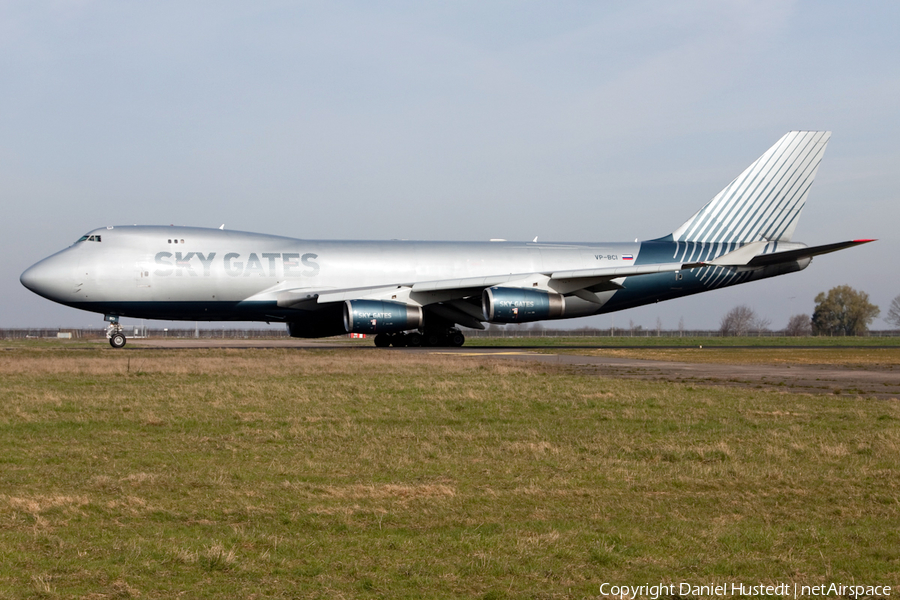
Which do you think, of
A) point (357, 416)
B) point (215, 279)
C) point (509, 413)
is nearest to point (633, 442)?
point (509, 413)

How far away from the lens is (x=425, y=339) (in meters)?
36.2

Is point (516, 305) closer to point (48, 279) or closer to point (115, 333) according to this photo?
point (115, 333)

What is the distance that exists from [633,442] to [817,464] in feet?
7.38

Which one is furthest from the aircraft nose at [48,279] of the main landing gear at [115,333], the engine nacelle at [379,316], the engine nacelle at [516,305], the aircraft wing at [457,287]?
the engine nacelle at [516,305]

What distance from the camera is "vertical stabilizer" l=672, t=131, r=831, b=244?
40688 millimetres

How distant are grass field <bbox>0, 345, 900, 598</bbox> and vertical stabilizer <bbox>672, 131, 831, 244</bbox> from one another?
26.6m

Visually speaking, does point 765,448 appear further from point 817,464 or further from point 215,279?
point 215,279

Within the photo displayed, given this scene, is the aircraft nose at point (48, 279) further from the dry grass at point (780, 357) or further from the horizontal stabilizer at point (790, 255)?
the horizontal stabilizer at point (790, 255)

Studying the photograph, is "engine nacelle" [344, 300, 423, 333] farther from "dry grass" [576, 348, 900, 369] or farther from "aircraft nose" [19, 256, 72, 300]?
"aircraft nose" [19, 256, 72, 300]

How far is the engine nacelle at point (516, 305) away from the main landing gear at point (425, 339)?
3.02 meters

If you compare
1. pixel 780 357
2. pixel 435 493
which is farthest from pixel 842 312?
pixel 435 493

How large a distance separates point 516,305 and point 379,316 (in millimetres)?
5355

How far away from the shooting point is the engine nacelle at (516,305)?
3300 cm

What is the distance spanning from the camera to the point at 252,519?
6879mm
